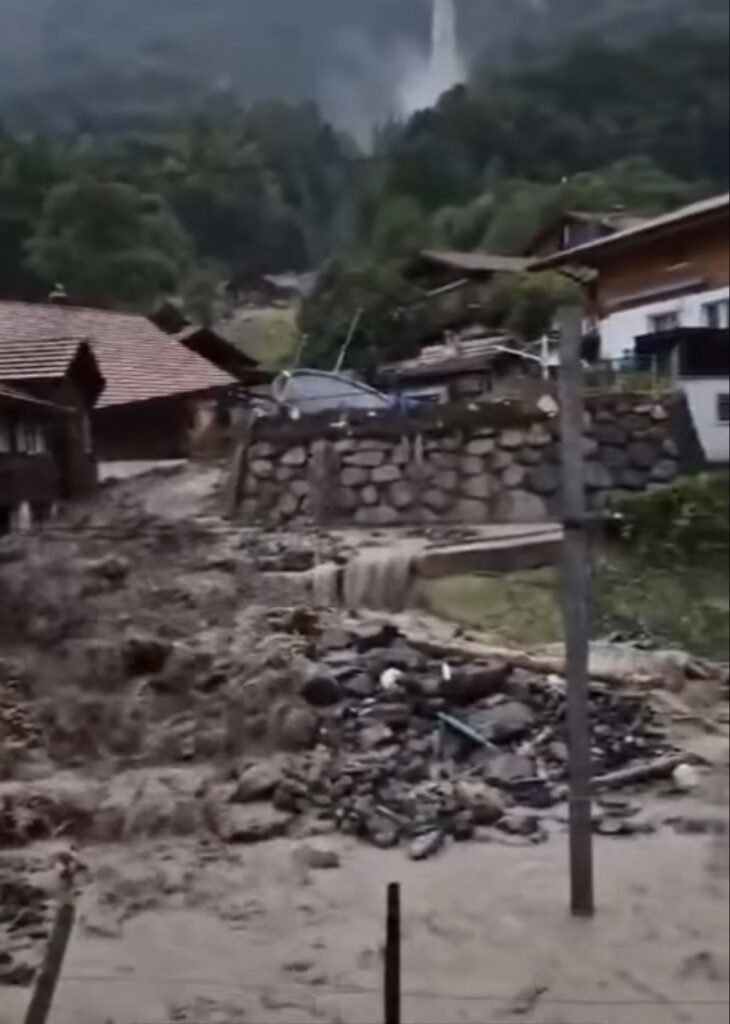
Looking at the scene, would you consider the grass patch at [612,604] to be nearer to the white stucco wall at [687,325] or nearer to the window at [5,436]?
the white stucco wall at [687,325]

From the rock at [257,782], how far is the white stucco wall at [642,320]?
1.19ft

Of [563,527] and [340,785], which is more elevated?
[563,527]

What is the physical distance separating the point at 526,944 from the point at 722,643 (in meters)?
0.24

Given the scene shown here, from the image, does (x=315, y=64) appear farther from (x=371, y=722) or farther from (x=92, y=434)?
(x=371, y=722)

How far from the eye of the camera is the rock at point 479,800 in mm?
939

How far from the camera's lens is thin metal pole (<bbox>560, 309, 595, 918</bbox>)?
934 mm

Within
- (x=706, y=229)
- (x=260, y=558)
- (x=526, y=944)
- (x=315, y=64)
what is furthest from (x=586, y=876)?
(x=315, y=64)

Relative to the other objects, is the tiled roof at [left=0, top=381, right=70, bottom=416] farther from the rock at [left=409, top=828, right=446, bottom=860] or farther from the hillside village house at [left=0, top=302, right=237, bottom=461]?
the rock at [left=409, top=828, right=446, bottom=860]

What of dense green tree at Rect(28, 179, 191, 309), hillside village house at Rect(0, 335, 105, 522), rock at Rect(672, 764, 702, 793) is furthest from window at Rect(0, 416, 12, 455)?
→ rock at Rect(672, 764, 702, 793)

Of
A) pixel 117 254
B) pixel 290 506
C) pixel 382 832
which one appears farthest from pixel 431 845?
pixel 117 254

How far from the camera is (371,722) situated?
97 centimetres

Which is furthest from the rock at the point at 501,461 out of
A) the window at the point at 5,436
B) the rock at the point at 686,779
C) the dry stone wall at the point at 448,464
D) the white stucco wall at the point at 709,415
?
the window at the point at 5,436

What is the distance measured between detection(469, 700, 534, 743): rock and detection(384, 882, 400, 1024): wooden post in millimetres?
120

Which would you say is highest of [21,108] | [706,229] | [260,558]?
[21,108]
